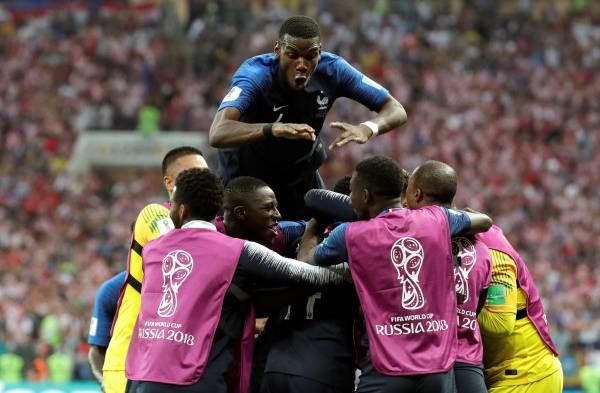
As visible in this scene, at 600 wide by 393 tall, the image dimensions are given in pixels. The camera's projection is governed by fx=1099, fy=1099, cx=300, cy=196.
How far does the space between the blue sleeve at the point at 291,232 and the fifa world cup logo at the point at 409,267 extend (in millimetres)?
1020

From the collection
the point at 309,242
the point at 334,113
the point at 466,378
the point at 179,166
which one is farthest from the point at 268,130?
the point at 334,113

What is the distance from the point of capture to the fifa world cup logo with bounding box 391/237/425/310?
17.8ft

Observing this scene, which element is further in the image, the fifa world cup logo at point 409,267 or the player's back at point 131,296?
the player's back at point 131,296

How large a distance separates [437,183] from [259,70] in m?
1.36

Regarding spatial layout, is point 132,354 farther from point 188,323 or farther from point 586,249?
point 586,249

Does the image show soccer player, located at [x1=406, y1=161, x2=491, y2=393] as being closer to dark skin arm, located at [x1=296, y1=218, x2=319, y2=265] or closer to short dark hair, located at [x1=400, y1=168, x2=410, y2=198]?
short dark hair, located at [x1=400, y1=168, x2=410, y2=198]

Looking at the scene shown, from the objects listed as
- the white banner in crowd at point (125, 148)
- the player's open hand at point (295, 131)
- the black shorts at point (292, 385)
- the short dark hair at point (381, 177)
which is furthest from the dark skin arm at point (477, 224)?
the white banner in crowd at point (125, 148)

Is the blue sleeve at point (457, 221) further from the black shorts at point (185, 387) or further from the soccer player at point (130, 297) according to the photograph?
the soccer player at point (130, 297)

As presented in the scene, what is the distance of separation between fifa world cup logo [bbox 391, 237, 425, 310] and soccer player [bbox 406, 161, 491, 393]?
0.49m

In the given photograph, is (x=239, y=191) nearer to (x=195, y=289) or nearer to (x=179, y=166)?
(x=195, y=289)

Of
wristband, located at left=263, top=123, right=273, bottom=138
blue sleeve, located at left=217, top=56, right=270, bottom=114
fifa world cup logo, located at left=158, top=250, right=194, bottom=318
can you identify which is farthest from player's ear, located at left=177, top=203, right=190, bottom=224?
blue sleeve, located at left=217, top=56, right=270, bottom=114

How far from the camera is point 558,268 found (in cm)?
2006

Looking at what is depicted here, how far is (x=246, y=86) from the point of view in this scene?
6.50m

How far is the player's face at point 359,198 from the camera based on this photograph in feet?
18.6
